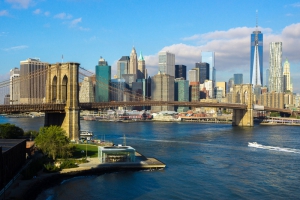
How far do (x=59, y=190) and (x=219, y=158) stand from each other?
14.6 meters

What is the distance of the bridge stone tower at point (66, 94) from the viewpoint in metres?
37.5

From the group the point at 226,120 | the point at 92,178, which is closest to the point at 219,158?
the point at 92,178

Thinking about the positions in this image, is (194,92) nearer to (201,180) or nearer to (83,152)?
(83,152)

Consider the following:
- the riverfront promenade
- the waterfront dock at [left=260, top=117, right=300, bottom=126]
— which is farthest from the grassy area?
the waterfront dock at [left=260, top=117, right=300, bottom=126]

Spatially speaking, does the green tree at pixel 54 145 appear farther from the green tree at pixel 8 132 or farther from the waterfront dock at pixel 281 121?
the waterfront dock at pixel 281 121

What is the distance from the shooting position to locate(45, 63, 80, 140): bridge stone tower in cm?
3747

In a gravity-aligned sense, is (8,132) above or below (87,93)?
below

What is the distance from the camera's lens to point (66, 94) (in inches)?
1572

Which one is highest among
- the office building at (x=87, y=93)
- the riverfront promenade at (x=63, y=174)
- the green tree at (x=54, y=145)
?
the office building at (x=87, y=93)

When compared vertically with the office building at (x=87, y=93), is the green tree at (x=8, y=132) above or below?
below

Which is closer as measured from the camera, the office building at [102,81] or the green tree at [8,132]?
the green tree at [8,132]

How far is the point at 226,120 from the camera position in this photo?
10219 cm

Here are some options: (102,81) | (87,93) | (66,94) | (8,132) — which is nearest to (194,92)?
(102,81)

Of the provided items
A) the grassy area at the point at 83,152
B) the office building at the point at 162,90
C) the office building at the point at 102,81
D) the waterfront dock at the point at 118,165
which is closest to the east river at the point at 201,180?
the waterfront dock at the point at 118,165
